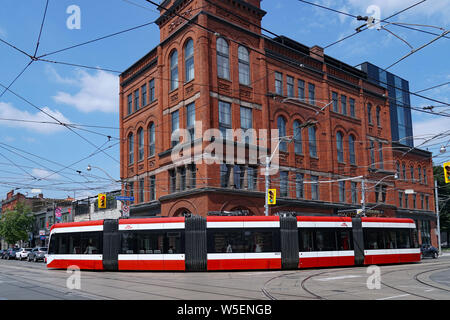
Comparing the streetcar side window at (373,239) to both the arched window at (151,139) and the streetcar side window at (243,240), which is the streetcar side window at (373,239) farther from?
the arched window at (151,139)

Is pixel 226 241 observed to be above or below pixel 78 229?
below

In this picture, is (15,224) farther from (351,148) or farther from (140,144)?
(351,148)

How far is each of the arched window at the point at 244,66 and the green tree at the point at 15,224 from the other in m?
44.6

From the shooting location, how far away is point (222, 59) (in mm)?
32781

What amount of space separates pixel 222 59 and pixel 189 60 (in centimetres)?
244

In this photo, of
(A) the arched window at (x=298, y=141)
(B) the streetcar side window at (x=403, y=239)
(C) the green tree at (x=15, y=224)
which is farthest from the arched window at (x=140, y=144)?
(C) the green tree at (x=15, y=224)

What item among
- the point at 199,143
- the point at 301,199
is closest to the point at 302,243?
the point at 199,143

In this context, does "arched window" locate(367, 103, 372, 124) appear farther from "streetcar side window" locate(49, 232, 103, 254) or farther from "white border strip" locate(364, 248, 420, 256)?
"streetcar side window" locate(49, 232, 103, 254)

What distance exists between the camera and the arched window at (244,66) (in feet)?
111

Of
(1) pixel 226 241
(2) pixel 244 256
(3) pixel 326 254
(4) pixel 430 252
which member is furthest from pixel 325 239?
(4) pixel 430 252

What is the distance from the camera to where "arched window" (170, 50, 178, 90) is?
34625 mm
